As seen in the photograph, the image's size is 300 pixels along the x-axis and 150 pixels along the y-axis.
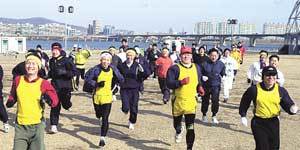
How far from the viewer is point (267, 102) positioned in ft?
21.5

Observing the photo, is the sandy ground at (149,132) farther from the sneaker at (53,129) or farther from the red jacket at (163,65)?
the red jacket at (163,65)

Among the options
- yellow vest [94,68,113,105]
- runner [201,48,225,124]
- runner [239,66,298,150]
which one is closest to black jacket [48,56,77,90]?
yellow vest [94,68,113,105]

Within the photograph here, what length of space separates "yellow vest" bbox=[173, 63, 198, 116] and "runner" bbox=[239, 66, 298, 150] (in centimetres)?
150

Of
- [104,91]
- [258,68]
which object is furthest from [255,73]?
[104,91]

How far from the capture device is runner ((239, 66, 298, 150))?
653 cm

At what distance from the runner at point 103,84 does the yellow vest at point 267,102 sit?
10.2ft

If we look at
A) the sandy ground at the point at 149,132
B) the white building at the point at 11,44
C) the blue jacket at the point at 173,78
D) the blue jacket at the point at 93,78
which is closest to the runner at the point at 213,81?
the sandy ground at the point at 149,132

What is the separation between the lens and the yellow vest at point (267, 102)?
6566 mm

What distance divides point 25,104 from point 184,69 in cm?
290

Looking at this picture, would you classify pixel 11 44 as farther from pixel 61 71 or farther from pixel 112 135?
pixel 112 135

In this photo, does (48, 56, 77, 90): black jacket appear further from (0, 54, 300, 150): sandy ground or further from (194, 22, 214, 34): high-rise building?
(194, 22, 214, 34): high-rise building

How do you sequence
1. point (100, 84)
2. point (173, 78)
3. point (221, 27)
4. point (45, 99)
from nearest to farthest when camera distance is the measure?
point (45, 99) → point (173, 78) → point (100, 84) → point (221, 27)

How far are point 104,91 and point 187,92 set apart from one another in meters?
1.65

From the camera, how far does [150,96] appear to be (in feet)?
54.9
